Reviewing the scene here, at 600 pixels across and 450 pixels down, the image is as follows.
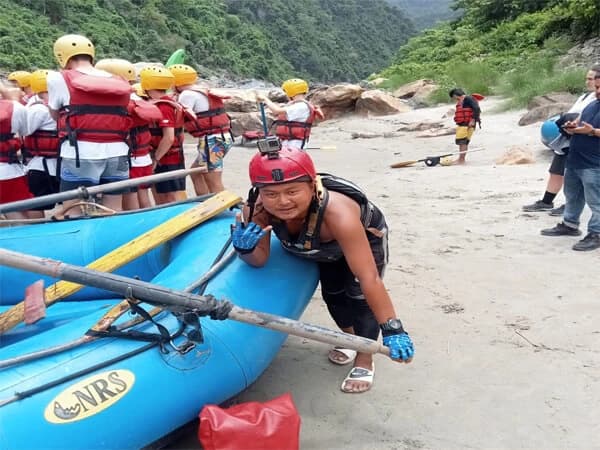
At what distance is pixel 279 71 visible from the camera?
57.7 metres

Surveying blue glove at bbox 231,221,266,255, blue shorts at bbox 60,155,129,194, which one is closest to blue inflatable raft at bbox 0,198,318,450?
blue glove at bbox 231,221,266,255

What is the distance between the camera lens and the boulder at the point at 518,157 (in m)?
8.18

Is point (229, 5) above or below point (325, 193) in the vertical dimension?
above

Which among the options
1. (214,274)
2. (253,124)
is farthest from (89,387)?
(253,124)

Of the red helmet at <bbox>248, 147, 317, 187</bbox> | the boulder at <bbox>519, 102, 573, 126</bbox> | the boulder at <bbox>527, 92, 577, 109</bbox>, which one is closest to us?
the red helmet at <bbox>248, 147, 317, 187</bbox>

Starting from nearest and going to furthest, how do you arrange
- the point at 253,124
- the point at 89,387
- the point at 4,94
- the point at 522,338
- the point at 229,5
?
the point at 89,387
the point at 522,338
the point at 4,94
the point at 253,124
the point at 229,5

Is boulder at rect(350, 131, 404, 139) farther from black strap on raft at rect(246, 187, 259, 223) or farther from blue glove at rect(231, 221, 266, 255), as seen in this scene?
blue glove at rect(231, 221, 266, 255)

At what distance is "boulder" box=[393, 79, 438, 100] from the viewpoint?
18.0 m

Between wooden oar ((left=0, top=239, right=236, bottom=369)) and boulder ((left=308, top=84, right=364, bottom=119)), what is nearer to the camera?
wooden oar ((left=0, top=239, right=236, bottom=369))

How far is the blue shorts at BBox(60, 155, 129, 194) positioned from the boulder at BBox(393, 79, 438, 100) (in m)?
14.8

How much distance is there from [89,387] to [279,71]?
57623 mm

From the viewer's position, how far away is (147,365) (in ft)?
6.79

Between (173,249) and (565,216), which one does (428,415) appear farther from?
(565,216)

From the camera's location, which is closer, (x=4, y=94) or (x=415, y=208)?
(x=4, y=94)
